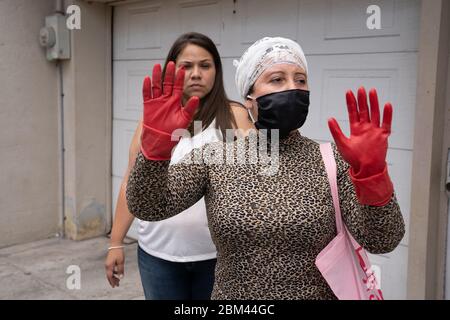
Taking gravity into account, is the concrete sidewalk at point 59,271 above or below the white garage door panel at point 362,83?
below

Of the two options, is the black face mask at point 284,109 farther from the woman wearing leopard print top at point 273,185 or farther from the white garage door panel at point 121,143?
the white garage door panel at point 121,143

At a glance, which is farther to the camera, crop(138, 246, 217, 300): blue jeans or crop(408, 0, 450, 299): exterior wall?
crop(408, 0, 450, 299): exterior wall

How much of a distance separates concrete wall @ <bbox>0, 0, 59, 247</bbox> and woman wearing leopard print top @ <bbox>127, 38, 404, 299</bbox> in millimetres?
3806

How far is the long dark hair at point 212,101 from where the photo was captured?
211 centimetres

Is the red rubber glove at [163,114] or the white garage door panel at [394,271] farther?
the white garage door panel at [394,271]

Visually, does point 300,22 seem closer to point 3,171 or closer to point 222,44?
point 222,44

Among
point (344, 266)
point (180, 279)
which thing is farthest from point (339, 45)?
Answer: point (344, 266)

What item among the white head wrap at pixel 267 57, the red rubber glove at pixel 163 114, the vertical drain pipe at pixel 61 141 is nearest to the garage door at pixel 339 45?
the vertical drain pipe at pixel 61 141

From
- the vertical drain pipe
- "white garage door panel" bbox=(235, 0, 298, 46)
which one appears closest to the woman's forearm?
"white garage door panel" bbox=(235, 0, 298, 46)

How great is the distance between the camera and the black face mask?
1479mm

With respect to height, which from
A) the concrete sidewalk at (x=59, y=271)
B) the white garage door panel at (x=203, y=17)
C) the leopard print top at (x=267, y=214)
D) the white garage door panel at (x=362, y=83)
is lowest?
the concrete sidewalk at (x=59, y=271)

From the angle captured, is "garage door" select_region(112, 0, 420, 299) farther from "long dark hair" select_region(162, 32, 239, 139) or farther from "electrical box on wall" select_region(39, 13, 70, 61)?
"long dark hair" select_region(162, 32, 239, 139)

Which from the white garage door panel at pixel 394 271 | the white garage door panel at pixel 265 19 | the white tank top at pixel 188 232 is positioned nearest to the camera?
the white tank top at pixel 188 232

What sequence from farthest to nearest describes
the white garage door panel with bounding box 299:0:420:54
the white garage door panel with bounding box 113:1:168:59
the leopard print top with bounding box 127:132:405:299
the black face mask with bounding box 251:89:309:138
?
the white garage door panel with bounding box 113:1:168:59, the white garage door panel with bounding box 299:0:420:54, the black face mask with bounding box 251:89:309:138, the leopard print top with bounding box 127:132:405:299
